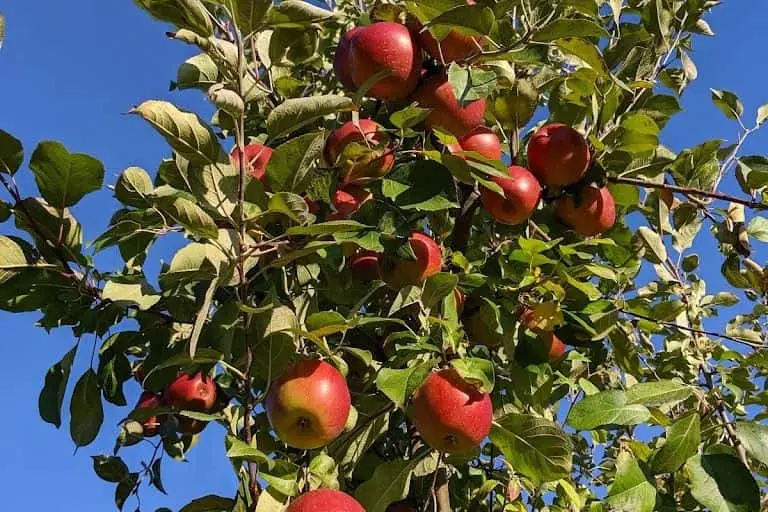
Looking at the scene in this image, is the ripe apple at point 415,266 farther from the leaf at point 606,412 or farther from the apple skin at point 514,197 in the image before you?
the leaf at point 606,412

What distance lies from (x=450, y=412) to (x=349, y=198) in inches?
22.5

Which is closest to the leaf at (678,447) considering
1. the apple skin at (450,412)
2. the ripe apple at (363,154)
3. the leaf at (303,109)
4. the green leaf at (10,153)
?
the apple skin at (450,412)

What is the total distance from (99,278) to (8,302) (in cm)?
23

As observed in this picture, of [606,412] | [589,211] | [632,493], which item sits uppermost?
[589,211]

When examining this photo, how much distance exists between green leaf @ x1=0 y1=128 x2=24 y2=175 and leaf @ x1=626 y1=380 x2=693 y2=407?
58.8 inches

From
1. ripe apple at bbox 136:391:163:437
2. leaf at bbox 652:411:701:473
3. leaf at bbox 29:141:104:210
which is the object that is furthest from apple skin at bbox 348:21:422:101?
ripe apple at bbox 136:391:163:437

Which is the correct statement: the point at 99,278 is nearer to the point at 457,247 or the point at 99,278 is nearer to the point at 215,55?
the point at 215,55

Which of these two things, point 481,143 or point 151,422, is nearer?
point 481,143

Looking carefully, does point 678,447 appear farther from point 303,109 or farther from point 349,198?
point 303,109

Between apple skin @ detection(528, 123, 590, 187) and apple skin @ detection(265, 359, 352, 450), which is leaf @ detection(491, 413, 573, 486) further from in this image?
apple skin @ detection(528, 123, 590, 187)

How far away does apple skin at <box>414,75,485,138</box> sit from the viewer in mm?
1839

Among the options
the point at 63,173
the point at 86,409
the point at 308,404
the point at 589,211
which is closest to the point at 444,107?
the point at 589,211

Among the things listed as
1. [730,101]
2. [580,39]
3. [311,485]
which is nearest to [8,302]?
[311,485]

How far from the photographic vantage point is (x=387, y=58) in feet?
5.86
